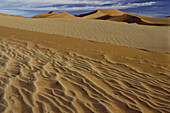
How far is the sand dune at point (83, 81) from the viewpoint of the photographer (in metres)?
3.25

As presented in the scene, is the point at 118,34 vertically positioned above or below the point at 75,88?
above

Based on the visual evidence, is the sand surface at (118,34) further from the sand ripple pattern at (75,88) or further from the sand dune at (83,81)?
the sand ripple pattern at (75,88)

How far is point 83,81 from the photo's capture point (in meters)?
4.26

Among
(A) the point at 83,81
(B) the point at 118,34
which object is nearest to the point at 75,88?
(A) the point at 83,81

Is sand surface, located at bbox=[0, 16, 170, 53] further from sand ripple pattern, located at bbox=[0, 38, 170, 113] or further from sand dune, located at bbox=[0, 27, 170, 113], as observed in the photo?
sand ripple pattern, located at bbox=[0, 38, 170, 113]

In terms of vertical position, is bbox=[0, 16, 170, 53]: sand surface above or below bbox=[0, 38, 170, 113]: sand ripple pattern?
above

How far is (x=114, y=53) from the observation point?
668 cm

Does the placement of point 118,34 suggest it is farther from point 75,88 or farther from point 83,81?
point 75,88

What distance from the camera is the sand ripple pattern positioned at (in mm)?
3207

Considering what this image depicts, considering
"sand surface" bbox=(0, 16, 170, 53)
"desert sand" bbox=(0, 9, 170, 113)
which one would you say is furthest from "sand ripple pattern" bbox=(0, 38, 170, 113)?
"sand surface" bbox=(0, 16, 170, 53)

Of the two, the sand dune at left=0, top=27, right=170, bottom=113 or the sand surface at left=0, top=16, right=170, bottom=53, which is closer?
the sand dune at left=0, top=27, right=170, bottom=113

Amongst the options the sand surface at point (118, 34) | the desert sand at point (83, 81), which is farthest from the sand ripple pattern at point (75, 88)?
the sand surface at point (118, 34)

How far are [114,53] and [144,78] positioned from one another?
2.39 m

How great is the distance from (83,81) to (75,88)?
417mm
